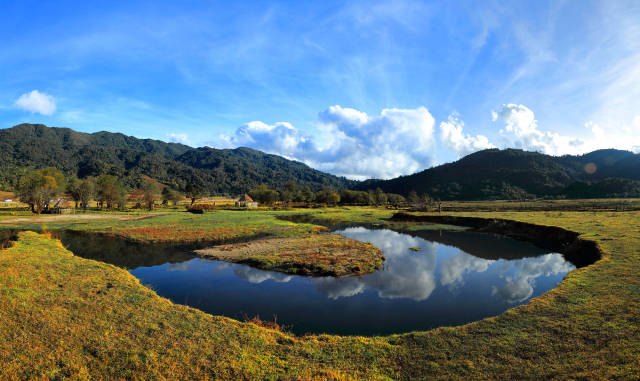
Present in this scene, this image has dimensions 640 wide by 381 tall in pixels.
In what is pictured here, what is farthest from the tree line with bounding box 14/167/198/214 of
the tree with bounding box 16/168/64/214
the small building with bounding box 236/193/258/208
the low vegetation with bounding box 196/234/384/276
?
the low vegetation with bounding box 196/234/384/276

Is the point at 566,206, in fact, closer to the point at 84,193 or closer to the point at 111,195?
the point at 111,195

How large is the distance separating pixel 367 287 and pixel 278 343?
40.0 feet

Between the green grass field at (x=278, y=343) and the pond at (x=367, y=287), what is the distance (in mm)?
3576

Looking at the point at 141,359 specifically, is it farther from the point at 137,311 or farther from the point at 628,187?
the point at 628,187

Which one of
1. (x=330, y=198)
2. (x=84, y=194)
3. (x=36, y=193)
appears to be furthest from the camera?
(x=330, y=198)

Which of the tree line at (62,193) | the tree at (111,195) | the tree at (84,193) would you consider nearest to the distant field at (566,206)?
the tree at (111,195)

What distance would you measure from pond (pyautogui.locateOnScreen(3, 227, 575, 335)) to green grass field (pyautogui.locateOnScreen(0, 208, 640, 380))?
3576 mm

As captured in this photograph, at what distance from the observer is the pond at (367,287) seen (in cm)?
1759

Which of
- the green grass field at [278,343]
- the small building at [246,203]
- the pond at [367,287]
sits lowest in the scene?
the pond at [367,287]

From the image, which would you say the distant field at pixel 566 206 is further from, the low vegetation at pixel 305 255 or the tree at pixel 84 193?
the tree at pixel 84 193

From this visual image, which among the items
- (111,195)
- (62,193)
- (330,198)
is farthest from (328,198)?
(62,193)

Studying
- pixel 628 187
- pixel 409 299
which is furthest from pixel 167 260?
pixel 628 187

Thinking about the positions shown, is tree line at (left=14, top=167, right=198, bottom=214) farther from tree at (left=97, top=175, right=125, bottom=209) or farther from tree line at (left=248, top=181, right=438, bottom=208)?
tree line at (left=248, top=181, right=438, bottom=208)

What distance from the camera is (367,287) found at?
23094 mm
